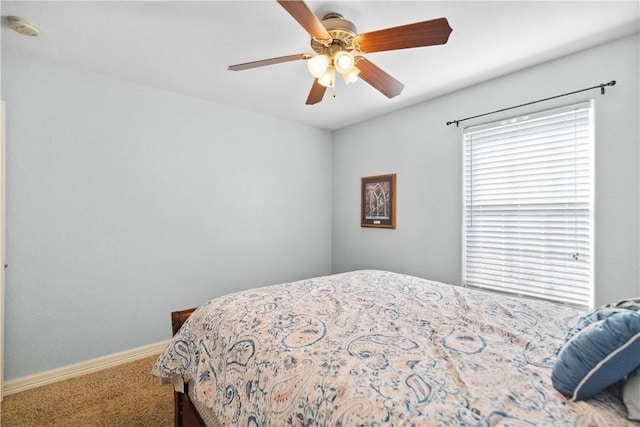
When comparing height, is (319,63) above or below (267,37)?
below

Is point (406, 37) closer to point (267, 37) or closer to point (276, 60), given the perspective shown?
point (276, 60)

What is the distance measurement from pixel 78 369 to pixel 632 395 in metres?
3.42

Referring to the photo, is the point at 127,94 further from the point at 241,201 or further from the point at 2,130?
the point at 241,201

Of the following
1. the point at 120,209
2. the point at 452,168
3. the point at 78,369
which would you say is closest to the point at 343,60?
the point at 452,168

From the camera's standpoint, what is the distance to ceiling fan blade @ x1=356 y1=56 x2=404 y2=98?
1.83 metres

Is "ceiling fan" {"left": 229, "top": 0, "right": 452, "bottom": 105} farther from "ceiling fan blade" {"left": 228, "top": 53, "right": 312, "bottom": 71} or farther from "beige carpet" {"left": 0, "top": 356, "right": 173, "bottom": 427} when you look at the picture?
"beige carpet" {"left": 0, "top": 356, "right": 173, "bottom": 427}

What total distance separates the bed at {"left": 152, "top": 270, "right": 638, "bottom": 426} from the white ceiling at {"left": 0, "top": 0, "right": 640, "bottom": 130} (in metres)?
1.73

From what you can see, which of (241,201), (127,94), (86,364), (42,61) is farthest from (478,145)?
(86,364)

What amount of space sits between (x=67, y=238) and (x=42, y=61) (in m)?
1.42

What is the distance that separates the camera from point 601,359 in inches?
33.4

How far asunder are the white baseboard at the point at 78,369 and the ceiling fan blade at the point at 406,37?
3.12 metres

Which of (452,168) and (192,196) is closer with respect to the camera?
(452,168)

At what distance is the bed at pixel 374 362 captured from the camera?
0.84 meters

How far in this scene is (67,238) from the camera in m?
2.43
